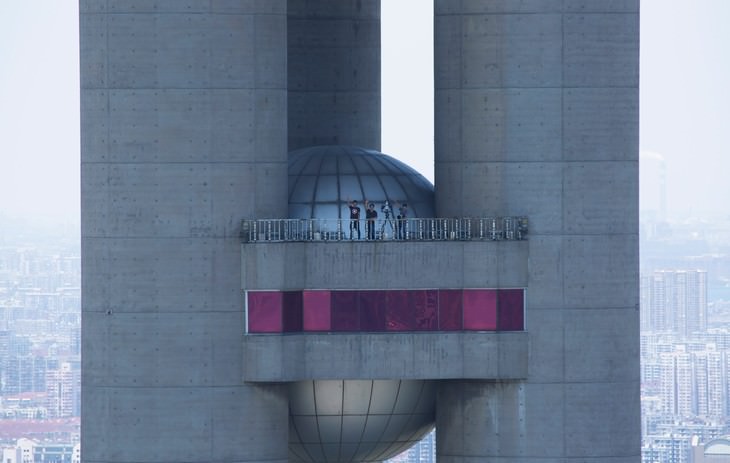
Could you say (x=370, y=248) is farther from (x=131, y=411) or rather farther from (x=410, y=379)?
(x=131, y=411)

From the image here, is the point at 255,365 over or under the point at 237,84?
under

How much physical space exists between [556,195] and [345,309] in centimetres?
775

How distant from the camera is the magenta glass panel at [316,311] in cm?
7762

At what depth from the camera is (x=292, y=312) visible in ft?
254

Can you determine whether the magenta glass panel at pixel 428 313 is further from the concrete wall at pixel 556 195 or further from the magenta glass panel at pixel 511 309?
the concrete wall at pixel 556 195

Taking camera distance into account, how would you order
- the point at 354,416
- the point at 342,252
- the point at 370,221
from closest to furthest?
1. the point at 342,252
2. the point at 370,221
3. the point at 354,416

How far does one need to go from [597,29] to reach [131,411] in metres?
19.4

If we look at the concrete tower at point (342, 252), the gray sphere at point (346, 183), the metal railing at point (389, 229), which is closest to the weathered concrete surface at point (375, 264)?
the concrete tower at point (342, 252)

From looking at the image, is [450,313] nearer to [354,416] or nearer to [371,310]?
[371,310]

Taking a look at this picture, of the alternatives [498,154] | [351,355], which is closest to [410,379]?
[351,355]

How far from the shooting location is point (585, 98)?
78.6m

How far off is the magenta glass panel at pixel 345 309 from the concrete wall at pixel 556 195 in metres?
4.47

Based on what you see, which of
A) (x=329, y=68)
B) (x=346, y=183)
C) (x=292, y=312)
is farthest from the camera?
(x=329, y=68)

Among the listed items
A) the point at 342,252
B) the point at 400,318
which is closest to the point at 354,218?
the point at 342,252
